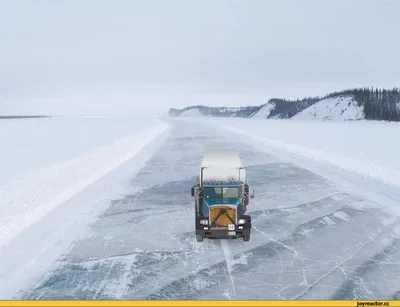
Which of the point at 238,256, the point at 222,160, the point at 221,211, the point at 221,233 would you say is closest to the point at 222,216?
the point at 221,211

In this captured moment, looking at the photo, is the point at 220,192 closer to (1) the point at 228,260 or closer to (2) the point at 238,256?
(2) the point at 238,256

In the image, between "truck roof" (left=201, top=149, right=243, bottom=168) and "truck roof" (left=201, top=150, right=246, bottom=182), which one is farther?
"truck roof" (left=201, top=149, right=243, bottom=168)

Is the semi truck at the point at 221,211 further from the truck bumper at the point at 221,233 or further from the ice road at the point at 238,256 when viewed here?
the ice road at the point at 238,256

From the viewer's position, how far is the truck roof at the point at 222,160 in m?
8.96

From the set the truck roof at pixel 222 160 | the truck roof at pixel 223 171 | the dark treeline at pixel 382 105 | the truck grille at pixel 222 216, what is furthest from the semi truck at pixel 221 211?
the dark treeline at pixel 382 105

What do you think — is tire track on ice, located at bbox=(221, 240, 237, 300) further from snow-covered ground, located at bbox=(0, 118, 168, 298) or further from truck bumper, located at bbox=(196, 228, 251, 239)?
snow-covered ground, located at bbox=(0, 118, 168, 298)

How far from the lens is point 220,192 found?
25.2 ft

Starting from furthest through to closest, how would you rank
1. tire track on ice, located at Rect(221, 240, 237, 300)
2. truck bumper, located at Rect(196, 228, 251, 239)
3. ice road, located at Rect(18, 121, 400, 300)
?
truck bumper, located at Rect(196, 228, 251, 239)
tire track on ice, located at Rect(221, 240, 237, 300)
ice road, located at Rect(18, 121, 400, 300)

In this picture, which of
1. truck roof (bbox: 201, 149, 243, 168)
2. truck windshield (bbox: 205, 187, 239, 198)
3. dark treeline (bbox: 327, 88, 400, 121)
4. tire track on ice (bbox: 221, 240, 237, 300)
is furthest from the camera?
dark treeline (bbox: 327, 88, 400, 121)

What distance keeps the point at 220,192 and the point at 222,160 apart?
190 centimetres

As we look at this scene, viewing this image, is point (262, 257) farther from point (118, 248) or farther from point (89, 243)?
point (89, 243)

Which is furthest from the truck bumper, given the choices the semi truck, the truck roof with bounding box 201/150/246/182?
the truck roof with bounding box 201/150/246/182

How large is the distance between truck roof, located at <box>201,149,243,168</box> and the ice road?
145cm

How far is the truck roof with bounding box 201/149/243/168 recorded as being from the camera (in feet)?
29.4
